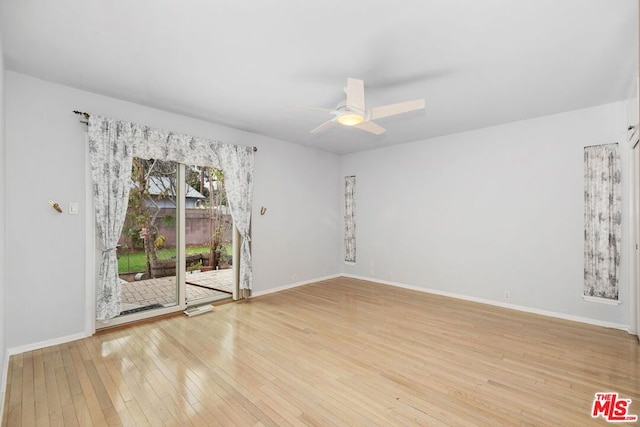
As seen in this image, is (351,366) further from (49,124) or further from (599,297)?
(49,124)

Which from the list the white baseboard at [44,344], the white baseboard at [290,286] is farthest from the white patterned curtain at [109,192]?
the white baseboard at [290,286]

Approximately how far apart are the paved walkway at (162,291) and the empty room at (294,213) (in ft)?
0.13

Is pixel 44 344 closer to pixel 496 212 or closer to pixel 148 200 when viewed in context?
pixel 148 200

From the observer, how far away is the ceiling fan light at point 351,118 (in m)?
2.62

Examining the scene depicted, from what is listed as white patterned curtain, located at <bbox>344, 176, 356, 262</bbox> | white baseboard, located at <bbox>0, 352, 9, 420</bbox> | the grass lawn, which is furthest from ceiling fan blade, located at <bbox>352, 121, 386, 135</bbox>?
white baseboard, located at <bbox>0, 352, 9, 420</bbox>

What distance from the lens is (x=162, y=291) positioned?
4223 mm

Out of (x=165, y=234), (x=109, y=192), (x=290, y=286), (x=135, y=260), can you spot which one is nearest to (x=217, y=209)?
(x=165, y=234)

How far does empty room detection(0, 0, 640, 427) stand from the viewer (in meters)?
2.10

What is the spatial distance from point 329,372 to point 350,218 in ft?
13.8

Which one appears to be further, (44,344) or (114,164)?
(114,164)

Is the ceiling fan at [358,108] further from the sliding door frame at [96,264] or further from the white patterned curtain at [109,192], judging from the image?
the sliding door frame at [96,264]

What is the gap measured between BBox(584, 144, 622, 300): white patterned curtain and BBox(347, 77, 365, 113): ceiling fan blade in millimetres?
3423

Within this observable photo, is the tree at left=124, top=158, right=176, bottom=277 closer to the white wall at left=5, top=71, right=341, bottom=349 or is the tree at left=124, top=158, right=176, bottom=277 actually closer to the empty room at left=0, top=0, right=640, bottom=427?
the empty room at left=0, top=0, right=640, bottom=427

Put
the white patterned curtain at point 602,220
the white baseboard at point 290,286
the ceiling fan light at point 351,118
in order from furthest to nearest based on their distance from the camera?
the white baseboard at point 290,286 → the white patterned curtain at point 602,220 → the ceiling fan light at point 351,118
